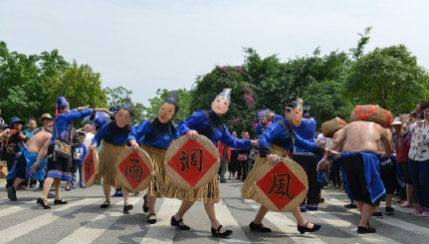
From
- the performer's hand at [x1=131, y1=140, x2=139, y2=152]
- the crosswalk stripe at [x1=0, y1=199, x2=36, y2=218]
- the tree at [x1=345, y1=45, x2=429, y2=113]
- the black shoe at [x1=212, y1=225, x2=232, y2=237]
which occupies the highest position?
the tree at [x1=345, y1=45, x2=429, y2=113]

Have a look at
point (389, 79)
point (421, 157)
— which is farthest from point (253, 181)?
point (389, 79)

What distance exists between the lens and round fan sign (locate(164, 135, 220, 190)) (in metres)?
5.68

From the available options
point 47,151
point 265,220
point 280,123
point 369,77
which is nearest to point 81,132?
point 47,151

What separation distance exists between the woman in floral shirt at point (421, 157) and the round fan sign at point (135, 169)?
4.87 meters

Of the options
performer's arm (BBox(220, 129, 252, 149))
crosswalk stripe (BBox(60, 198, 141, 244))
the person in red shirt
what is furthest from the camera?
the person in red shirt

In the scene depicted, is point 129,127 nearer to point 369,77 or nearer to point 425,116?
point 425,116

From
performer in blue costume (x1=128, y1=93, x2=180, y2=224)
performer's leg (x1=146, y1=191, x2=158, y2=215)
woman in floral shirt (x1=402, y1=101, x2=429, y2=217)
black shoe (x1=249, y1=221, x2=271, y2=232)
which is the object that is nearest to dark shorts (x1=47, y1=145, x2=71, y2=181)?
performer in blue costume (x1=128, y1=93, x2=180, y2=224)

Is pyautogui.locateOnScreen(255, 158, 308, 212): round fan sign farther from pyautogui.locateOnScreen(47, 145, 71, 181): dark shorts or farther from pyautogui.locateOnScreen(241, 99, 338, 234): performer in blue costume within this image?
pyautogui.locateOnScreen(47, 145, 71, 181): dark shorts

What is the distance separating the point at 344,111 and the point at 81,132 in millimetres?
19831

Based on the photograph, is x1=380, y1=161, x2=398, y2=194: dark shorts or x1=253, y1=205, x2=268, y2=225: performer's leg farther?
x1=380, y1=161, x2=398, y2=194: dark shorts

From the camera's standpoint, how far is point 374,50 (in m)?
21.7

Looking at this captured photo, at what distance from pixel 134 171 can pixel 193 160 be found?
4.32 feet

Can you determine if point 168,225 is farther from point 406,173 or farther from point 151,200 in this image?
point 406,173

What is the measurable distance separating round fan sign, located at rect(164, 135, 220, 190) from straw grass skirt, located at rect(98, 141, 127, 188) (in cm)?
A: 254
